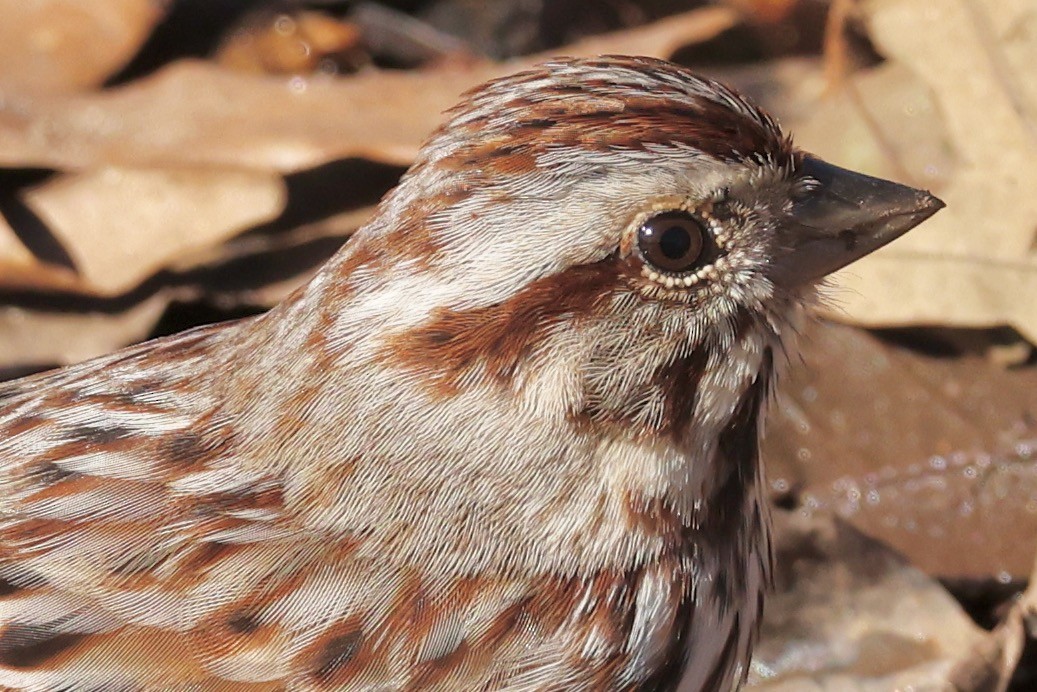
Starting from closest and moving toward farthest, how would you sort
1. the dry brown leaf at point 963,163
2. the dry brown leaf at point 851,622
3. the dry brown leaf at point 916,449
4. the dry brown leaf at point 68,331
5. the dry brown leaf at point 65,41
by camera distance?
the dry brown leaf at point 851,622 < the dry brown leaf at point 916,449 < the dry brown leaf at point 963,163 < the dry brown leaf at point 68,331 < the dry brown leaf at point 65,41

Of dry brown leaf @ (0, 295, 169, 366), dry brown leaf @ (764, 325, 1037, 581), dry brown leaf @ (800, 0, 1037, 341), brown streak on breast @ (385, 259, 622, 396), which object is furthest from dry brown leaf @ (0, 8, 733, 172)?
brown streak on breast @ (385, 259, 622, 396)

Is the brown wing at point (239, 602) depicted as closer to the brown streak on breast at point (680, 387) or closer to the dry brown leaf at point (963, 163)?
the brown streak on breast at point (680, 387)

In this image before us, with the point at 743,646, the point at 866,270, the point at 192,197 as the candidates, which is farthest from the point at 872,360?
the point at 192,197

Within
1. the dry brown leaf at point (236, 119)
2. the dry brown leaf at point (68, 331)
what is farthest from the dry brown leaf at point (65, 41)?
the dry brown leaf at point (68, 331)

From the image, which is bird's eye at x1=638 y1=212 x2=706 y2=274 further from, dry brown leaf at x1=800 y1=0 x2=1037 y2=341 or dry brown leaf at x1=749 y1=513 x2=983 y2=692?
dry brown leaf at x1=800 y1=0 x2=1037 y2=341

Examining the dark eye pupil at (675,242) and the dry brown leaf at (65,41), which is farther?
the dry brown leaf at (65,41)

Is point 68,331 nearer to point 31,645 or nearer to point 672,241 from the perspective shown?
point 31,645

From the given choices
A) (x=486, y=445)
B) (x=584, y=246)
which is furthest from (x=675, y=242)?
(x=486, y=445)
